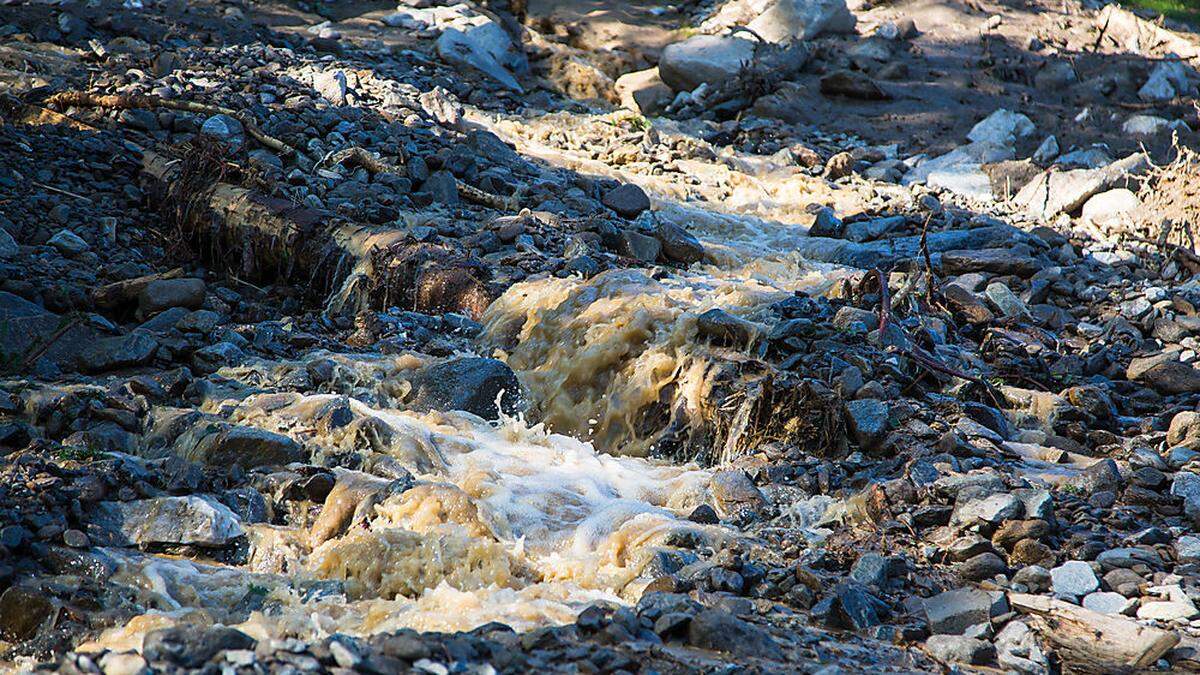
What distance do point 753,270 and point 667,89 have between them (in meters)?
6.11

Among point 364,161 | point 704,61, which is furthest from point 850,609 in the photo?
point 704,61

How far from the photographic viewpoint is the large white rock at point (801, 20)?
14.8 meters

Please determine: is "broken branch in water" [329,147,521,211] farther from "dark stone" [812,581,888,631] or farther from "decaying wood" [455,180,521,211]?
"dark stone" [812,581,888,631]

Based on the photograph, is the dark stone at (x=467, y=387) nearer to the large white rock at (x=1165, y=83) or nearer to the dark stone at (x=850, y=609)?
the dark stone at (x=850, y=609)

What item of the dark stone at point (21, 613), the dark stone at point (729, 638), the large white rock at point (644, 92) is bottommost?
the large white rock at point (644, 92)

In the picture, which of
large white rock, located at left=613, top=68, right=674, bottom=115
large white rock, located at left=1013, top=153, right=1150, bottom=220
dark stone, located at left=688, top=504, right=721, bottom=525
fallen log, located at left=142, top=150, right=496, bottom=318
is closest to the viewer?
dark stone, located at left=688, top=504, right=721, bottom=525

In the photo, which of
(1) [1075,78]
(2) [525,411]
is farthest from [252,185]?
(1) [1075,78]

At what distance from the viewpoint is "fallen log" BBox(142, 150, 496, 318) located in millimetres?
7449

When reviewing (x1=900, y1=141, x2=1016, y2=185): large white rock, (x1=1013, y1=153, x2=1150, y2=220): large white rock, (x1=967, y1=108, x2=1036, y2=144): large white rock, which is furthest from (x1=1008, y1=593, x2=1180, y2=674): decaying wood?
(x1=967, y1=108, x2=1036, y2=144): large white rock

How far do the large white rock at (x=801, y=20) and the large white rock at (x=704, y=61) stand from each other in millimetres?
703

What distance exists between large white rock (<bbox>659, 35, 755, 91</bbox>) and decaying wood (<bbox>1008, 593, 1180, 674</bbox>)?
10762mm

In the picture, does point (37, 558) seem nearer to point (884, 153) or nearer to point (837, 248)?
point (837, 248)

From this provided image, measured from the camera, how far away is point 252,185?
27.5 ft

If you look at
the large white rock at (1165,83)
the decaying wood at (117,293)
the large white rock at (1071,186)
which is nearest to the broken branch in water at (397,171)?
the decaying wood at (117,293)
